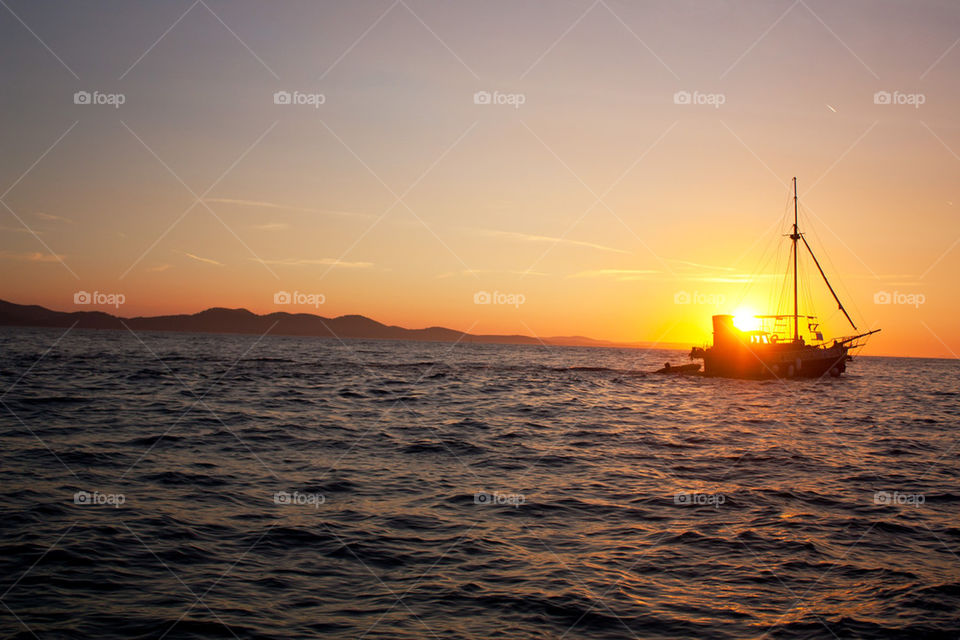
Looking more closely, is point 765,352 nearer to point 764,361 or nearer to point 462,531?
point 764,361

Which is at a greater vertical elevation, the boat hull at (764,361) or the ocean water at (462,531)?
the boat hull at (764,361)

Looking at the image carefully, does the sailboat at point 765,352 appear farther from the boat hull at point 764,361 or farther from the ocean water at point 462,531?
the ocean water at point 462,531

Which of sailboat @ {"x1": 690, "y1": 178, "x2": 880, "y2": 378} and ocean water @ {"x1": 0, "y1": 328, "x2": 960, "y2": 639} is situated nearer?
ocean water @ {"x1": 0, "y1": 328, "x2": 960, "y2": 639}

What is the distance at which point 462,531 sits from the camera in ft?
37.8

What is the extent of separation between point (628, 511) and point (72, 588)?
374 inches

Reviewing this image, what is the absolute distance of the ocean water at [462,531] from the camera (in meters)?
8.09

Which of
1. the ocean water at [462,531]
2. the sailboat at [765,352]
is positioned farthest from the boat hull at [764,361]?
the ocean water at [462,531]

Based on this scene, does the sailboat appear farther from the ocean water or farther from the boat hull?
the ocean water

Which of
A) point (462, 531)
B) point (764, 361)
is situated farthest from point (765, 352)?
point (462, 531)

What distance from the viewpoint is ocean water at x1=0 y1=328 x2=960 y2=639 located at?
8086mm

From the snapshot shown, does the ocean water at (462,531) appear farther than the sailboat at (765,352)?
No

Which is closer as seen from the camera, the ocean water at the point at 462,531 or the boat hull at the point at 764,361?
the ocean water at the point at 462,531

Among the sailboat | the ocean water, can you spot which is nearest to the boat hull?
the sailboat

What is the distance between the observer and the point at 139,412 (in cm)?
2616
